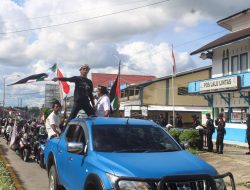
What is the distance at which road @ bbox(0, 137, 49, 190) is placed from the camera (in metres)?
10.1

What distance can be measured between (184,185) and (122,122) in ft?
6.74

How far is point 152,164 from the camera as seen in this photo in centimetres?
548

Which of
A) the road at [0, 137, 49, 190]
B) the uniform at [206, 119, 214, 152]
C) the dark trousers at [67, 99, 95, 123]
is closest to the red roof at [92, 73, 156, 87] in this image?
the uniform at [206, 119, 214, 152]

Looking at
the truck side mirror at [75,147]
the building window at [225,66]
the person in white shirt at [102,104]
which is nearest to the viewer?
the truck side mirror at [75,147]

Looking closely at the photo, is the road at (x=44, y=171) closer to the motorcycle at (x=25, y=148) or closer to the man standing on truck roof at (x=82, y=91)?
the motorcycle at (x=25, y=148)

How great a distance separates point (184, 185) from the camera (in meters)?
5.16

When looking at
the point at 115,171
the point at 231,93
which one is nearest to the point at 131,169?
the point at 115,171

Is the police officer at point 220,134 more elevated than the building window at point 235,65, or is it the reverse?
the building window at point 235,65

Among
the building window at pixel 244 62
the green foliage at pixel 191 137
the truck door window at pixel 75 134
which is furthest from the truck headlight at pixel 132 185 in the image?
the building window at pixel 244 62

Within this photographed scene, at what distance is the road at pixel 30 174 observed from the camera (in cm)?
1011

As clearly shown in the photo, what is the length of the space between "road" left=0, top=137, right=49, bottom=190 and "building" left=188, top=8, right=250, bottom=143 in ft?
44.5

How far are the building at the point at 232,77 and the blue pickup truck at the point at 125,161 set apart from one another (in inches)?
706

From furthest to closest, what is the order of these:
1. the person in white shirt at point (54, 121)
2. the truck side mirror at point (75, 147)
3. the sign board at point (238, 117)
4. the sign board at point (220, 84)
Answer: the sign board at point (238, 117)
the sign board at point (220, 84)
the person in white shirt at point (54, 121)
the truck side mirror at point (75, 147)

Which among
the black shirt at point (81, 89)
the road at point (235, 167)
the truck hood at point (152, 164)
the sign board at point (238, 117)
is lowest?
the road at point (235, 167)
